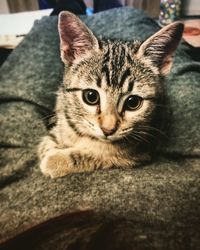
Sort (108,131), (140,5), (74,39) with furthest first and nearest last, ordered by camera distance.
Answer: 1. (140,5)
2. (74,39)
3. (108,131)

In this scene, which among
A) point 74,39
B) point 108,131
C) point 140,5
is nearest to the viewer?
point 108,131

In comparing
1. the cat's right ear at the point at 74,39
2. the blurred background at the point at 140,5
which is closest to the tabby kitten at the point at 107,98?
the cat's right ear at the point at 74,39

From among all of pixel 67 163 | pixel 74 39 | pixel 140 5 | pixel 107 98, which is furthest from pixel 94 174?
pixel 140 5

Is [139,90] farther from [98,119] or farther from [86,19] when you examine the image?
[86,19]

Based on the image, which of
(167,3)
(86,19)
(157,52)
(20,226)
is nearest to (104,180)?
(20,226)

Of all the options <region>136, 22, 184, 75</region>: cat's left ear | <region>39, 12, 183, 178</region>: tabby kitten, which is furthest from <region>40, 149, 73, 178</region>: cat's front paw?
<region>136, 22, 184, 75</region>: cat's left ear

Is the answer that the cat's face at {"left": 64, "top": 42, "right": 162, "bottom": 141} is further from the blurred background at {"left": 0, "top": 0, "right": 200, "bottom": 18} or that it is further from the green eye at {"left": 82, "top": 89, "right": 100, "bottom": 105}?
the blurred background at {"left": 0, "top": 0, "right": 200, "bottom": 18}

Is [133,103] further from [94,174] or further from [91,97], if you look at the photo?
[94,174]
